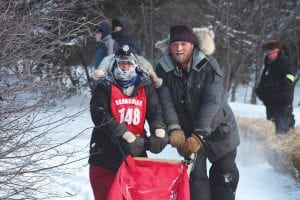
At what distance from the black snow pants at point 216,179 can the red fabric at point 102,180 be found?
0.71 metres

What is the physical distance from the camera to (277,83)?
909cm

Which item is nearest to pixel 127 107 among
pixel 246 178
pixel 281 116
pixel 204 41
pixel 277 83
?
pixel 204 41

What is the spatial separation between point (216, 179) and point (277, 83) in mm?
4604

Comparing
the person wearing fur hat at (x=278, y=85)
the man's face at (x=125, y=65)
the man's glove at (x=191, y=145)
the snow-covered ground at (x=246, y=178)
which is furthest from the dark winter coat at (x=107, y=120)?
the person wearing fur hat at (x=278, y=85)

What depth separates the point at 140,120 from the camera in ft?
14.4

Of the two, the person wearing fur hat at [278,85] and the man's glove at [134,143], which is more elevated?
the man's glove at [134,143]

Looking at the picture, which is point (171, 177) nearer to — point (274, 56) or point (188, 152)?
point (188, 152)

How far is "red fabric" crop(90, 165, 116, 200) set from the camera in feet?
14.6

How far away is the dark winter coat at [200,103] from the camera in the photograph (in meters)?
4.52

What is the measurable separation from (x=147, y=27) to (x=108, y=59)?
11.1 metres

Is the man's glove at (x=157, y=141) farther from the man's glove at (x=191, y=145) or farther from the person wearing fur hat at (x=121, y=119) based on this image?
the man's glove at (x=191, y=145)

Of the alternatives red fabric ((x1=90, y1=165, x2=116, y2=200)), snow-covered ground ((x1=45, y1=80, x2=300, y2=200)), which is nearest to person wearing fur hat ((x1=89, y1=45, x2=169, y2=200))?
red fabric ((x1=90, y1=165, x2=116, y2=200))

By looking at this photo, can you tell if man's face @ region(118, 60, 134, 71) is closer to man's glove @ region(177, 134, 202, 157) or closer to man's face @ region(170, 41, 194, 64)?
man's face @ region(170, 41, 194, 64)

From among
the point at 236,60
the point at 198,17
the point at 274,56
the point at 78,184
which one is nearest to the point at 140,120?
the point at 78,184
